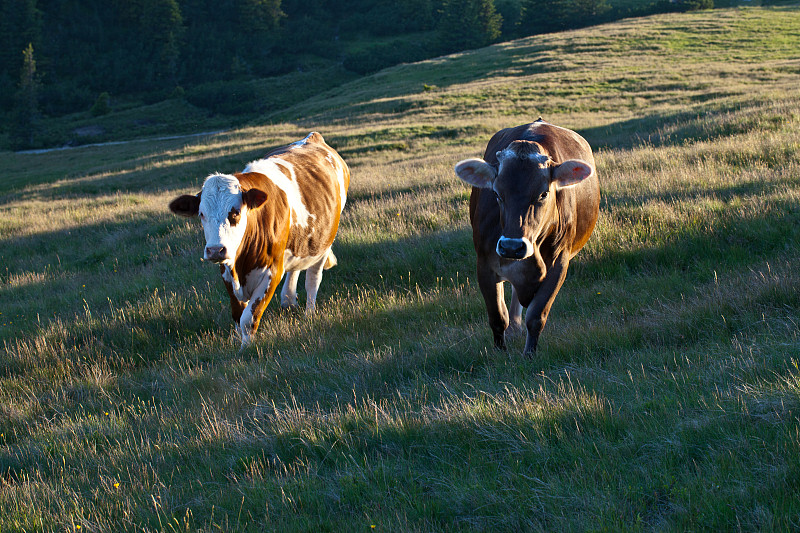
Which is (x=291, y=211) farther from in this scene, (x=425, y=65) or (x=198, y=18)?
(x=198, y=18)

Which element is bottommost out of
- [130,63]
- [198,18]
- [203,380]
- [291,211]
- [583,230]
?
[203,380]

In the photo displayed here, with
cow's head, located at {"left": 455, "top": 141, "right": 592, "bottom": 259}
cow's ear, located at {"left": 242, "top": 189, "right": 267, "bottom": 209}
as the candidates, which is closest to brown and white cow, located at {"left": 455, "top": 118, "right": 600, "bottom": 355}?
cow's head, located at {"left": 455, "top": 141, "right": 592, "bottom": 259}

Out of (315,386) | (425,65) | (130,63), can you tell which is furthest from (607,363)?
(130,63)

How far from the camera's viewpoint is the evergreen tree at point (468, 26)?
8738 centimetres

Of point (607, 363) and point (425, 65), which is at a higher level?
point (425, 65)

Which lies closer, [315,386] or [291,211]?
[315,386]

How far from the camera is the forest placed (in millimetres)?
84438

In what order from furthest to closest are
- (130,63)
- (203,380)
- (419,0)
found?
(419,0)
(130,63)
(203,380)

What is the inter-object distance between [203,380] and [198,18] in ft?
415

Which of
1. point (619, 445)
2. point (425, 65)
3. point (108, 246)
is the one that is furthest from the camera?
point (425, 65)

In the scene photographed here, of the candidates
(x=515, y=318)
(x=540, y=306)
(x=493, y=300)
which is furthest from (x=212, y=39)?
(x=540, y=306)

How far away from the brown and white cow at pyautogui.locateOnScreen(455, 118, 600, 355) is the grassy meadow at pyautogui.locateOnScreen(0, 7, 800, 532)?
453 millimetres

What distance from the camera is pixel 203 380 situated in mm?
5645

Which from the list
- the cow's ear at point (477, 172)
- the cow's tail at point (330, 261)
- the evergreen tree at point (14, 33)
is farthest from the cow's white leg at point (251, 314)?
the evergreen tree at point (14, 33)
